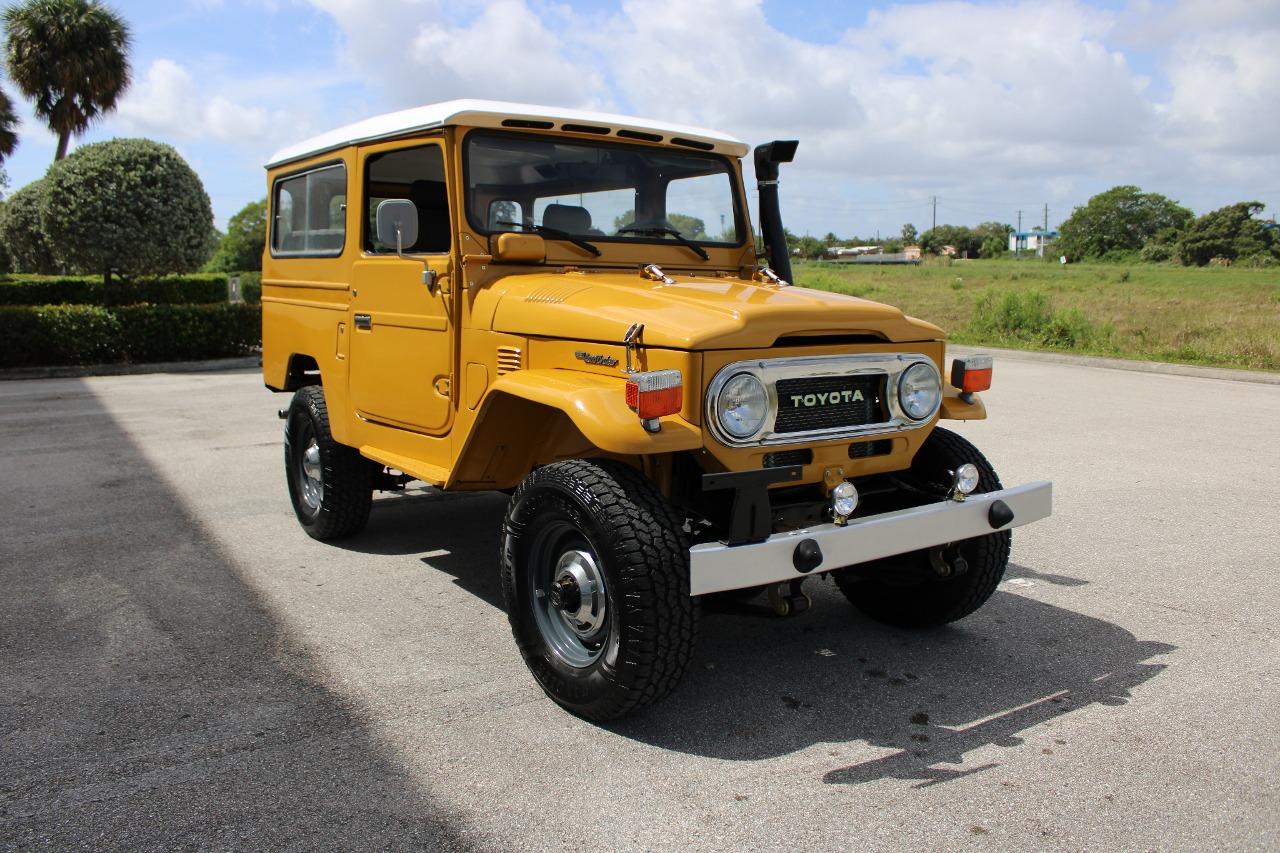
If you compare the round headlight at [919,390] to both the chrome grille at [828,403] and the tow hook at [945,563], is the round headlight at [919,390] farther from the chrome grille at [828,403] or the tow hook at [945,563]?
the tow hook at [945,563]

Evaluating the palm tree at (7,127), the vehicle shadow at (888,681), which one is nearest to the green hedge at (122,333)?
the vehicle shadow at (888,681)

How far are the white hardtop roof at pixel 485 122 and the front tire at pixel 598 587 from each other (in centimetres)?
172

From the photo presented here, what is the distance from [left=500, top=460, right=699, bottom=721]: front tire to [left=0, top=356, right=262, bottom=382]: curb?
13.5 m

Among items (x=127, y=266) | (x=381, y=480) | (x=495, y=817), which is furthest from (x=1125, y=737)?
(x=127, y=266)

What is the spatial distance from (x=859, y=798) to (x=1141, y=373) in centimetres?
1337

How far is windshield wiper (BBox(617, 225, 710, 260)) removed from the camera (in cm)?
489

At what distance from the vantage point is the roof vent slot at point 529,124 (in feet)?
14.9

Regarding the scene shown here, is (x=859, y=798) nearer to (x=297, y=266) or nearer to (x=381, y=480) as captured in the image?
(x=381, y=480)

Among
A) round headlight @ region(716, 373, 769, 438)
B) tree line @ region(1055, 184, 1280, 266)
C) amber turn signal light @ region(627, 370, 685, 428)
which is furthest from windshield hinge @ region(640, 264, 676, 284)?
tree line @ region(1055, 184, 1280, 266)

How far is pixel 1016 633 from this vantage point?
4.57 metres

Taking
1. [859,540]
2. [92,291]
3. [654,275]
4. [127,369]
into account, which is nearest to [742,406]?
[859,540]

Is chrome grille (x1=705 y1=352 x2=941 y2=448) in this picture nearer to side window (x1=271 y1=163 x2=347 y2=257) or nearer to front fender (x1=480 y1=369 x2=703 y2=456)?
front fender (x1=480 y1=369 x2=703 y2=456)

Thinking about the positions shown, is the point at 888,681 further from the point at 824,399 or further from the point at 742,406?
the point at 742,406

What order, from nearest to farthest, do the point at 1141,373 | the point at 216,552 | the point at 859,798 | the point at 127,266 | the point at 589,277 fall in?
the point at 859,798, the point at 589,277, the point at 216,552, the point at 1141,373, the point at 127,266
